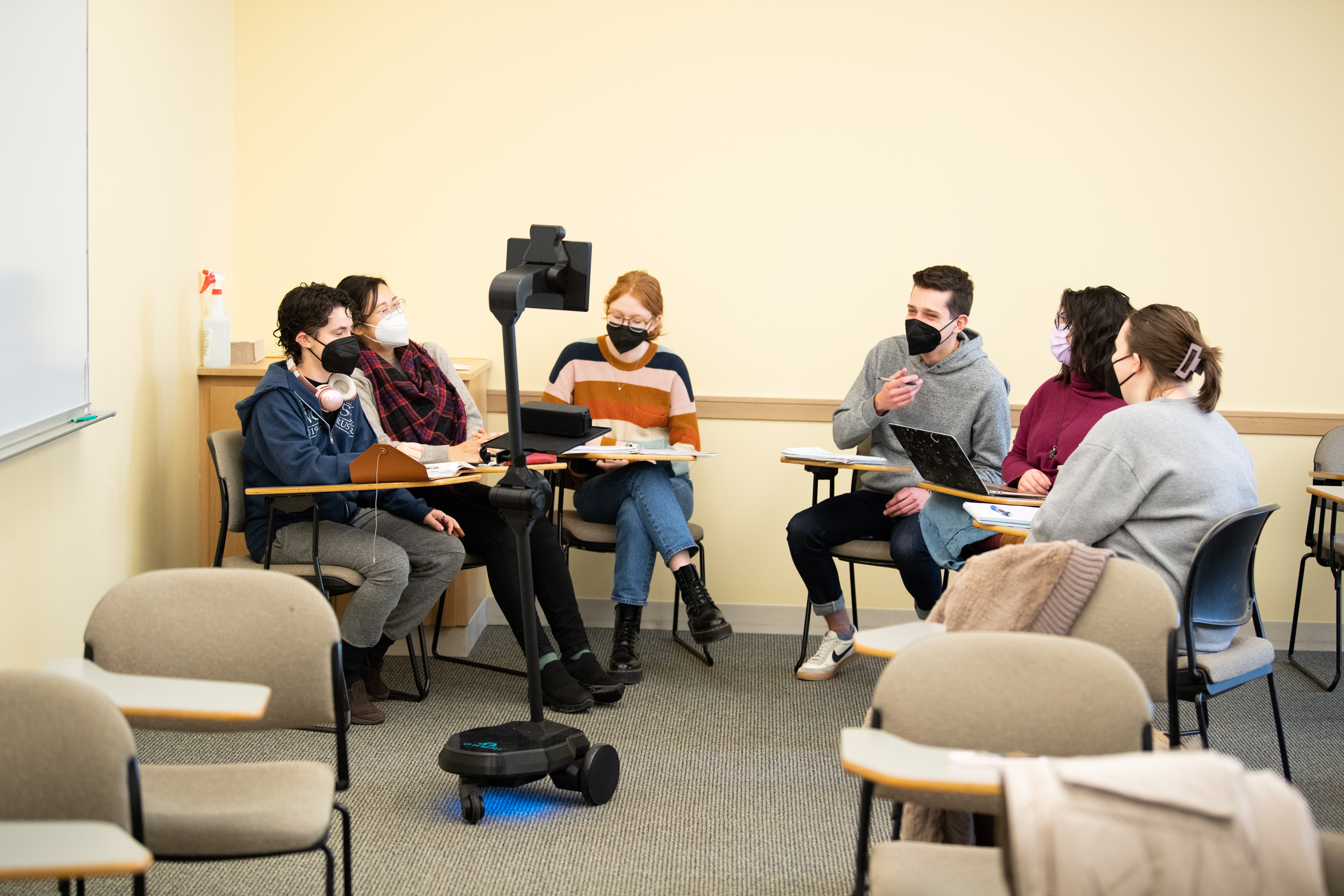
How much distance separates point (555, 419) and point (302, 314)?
107 cm

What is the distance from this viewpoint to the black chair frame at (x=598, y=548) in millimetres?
3801

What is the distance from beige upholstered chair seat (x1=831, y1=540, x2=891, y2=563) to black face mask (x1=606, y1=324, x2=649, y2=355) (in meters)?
1.00

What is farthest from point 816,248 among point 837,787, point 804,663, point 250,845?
point 250,845

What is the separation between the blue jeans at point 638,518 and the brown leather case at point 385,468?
3.02ft

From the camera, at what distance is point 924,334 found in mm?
3572

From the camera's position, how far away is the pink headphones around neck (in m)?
3.24

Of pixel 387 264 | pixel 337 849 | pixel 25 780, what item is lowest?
pixel 337 849

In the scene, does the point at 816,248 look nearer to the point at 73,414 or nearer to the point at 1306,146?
the point at 1306,146

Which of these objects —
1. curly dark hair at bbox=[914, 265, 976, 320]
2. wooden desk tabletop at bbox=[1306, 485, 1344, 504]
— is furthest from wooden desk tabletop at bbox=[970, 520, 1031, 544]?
wooden desk tabletop at bbox=[1306, 485, 1344, 504]

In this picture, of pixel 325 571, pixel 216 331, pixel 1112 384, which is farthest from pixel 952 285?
pixel 216 331

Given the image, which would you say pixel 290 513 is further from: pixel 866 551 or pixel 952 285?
pixel 952 285

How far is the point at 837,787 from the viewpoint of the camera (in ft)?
9.41

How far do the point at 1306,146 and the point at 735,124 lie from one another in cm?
218

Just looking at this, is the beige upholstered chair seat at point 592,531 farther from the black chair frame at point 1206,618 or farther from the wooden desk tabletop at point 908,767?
the wooden desk tabletop at point 908,767
